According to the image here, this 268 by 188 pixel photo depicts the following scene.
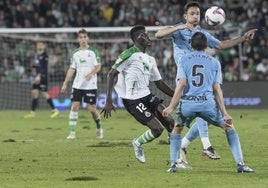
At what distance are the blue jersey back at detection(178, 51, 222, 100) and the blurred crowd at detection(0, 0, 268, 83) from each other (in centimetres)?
1733

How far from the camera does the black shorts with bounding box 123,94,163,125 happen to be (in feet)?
47.2

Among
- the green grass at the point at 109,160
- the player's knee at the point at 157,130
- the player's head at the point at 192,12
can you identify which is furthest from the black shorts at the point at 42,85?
the player's head at the point at 192,12

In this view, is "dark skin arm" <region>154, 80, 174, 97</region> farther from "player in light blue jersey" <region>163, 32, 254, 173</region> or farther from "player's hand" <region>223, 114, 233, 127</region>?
"player's hand" <region>223, 114, 233, 127</region>

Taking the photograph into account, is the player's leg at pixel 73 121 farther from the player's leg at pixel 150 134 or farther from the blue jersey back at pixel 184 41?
the blue jersey back at pixel 184 41

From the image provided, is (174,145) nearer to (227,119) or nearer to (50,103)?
(227,119)

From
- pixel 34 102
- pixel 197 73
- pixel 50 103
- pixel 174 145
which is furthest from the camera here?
pixel 50 103

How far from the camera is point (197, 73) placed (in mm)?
12305

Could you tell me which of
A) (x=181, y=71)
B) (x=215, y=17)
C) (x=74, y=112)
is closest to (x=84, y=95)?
(x=74, y=112)

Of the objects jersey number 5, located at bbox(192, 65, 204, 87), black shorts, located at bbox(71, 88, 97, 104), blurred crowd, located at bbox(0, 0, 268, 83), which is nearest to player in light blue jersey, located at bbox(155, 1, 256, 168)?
jersey number 5, located at bbox(192, 65, 204, 87)

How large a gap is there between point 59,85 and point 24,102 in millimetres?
1708

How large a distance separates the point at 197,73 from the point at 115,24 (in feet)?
82.9

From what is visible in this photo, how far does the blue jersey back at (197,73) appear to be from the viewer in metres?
12.3

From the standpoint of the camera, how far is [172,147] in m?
12.6

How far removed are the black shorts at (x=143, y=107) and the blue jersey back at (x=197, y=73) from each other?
211 centimetres
